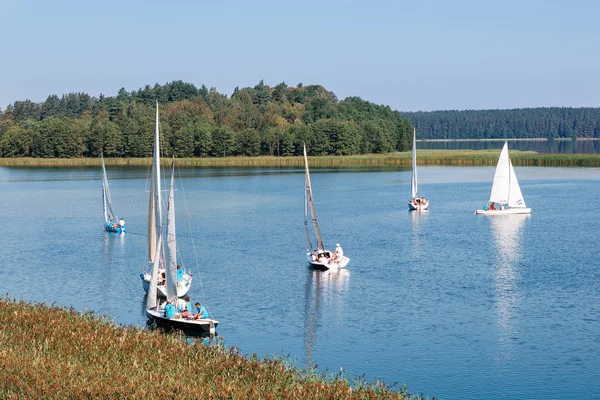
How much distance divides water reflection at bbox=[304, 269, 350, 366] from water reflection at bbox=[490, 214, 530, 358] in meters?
7.07

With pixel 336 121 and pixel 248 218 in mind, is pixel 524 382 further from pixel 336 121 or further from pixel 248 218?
pixel 336 121

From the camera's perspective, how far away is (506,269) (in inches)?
1773

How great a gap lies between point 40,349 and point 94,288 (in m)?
20.5

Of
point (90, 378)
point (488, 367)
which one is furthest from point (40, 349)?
point (488, 367)

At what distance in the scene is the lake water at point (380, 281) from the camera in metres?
27.3

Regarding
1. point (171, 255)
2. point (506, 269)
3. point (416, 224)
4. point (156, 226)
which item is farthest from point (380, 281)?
point (416, 224)

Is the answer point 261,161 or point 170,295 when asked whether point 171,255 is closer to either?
point 170,295

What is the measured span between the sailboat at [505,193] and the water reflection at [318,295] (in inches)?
1329

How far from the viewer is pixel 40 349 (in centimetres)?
1986

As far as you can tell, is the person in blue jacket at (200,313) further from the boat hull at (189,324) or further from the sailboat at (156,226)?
the sailboat at (156,226)

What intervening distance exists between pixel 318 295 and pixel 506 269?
12557 mm

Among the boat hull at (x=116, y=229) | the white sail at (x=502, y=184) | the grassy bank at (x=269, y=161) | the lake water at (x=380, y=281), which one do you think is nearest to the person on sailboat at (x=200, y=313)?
the lake water at (x=380, y=281)

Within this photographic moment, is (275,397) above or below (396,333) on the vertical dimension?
above

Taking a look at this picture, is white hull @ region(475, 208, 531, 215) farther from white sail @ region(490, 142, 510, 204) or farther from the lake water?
white sail @ region(490, 142, 510, 204)
